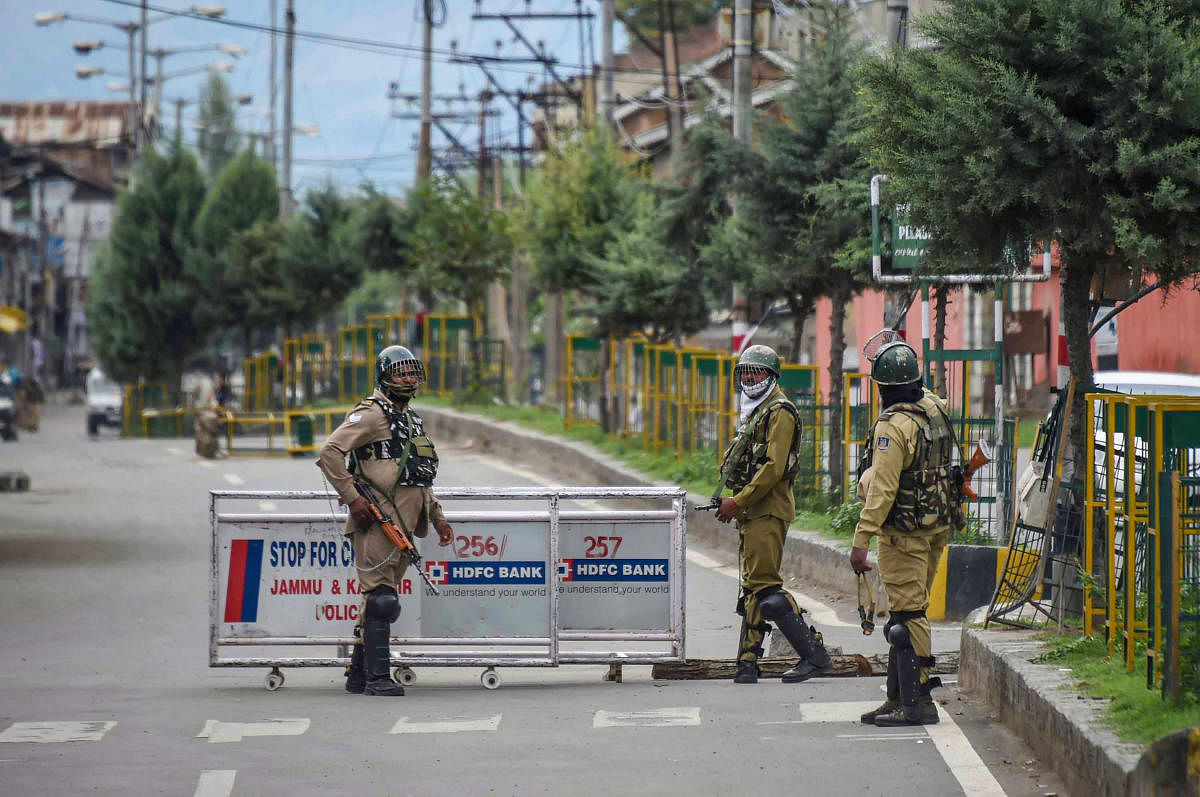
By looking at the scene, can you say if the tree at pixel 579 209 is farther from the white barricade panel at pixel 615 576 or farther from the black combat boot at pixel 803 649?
the black combat boot at pixel 803 649

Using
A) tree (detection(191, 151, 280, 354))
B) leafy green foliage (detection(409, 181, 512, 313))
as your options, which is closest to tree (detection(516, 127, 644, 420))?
leafy green foliage (detection(409, 181, 512, 313))

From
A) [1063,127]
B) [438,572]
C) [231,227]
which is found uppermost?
[231,227]

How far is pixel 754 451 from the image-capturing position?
30.5 feet

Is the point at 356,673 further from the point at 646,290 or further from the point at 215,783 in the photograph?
the point at 646,290

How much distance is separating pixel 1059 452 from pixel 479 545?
312 centimetres

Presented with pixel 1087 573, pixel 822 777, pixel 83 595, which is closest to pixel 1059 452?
pixel 1087 573

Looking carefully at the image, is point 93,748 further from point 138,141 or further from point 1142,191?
point 138,141

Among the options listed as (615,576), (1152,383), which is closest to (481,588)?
(615,576)

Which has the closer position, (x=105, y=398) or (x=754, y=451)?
(x=754, y=451)

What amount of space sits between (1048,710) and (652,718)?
84.9 inches

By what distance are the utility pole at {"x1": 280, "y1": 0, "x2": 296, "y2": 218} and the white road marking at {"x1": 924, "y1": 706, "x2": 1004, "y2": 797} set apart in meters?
42.7

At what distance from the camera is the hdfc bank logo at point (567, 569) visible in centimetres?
995

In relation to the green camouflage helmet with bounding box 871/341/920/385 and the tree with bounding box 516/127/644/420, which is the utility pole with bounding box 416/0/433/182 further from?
the green camouflage helmet with bounding box 871/341/920/385

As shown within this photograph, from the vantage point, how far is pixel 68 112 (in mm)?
111938
